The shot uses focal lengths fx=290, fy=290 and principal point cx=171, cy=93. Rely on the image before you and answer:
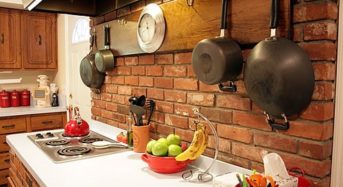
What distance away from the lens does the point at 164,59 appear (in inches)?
63.7

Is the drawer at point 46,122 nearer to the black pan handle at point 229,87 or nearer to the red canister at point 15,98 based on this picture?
the red canister at point 15,98

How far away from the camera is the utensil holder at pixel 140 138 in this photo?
1606 mm

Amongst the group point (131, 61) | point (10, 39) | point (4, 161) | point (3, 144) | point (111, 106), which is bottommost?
point (4, 161)

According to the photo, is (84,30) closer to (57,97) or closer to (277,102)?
(57,97)

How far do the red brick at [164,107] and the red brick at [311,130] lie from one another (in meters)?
0.71

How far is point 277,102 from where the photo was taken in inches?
36.7

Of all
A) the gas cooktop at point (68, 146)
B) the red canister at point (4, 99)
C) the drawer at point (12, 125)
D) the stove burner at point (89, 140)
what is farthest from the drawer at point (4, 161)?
the stove burner at point (89, 140)

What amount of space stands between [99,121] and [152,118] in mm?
785

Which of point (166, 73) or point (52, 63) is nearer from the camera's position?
point (166, 73)

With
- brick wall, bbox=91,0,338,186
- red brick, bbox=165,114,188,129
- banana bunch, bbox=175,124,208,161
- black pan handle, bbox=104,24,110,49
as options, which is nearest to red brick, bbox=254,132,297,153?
brick wall, bbox=91,0,338,186

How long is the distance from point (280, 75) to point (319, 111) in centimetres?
18

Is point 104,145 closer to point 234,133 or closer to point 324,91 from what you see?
point 234,133

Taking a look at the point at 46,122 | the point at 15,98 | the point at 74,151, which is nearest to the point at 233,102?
the point at 74,151

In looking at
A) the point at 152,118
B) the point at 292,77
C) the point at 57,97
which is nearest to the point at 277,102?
the point at 292,77
